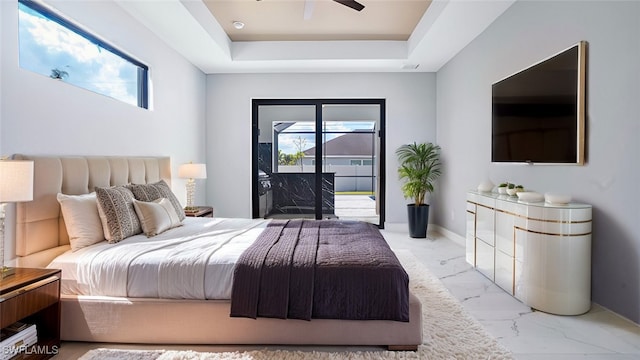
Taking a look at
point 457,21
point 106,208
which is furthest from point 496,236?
point 106,208

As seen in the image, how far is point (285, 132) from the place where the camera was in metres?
5.61

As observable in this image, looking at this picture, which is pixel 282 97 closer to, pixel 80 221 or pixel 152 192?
pixel 152 192

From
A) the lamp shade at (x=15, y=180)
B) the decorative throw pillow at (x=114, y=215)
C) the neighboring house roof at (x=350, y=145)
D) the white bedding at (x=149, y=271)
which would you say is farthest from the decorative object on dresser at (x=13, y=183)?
the neighboring house roof at (x=350, y=145)

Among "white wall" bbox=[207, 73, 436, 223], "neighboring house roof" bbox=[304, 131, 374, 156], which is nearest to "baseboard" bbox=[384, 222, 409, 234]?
"white wall" bbox=[207, 73, 436, 223]

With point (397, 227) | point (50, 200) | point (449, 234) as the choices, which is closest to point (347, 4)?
point (50, 200)

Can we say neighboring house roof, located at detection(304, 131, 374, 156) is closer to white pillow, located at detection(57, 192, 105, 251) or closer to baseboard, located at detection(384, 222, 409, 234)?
baseboard, located at detection(384, 222, 409, 234)

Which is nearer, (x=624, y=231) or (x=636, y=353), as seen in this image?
(x=636, y=353)

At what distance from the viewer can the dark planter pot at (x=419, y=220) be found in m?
4.89

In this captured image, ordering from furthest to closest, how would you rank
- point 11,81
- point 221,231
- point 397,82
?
point 397,82
point 221,231
point 11,81

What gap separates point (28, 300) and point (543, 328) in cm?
311

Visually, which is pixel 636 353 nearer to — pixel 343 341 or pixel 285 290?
pixel 343 341

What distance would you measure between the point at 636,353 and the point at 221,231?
292cm

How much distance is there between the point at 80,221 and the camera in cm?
228

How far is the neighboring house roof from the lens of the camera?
5.58 metres
